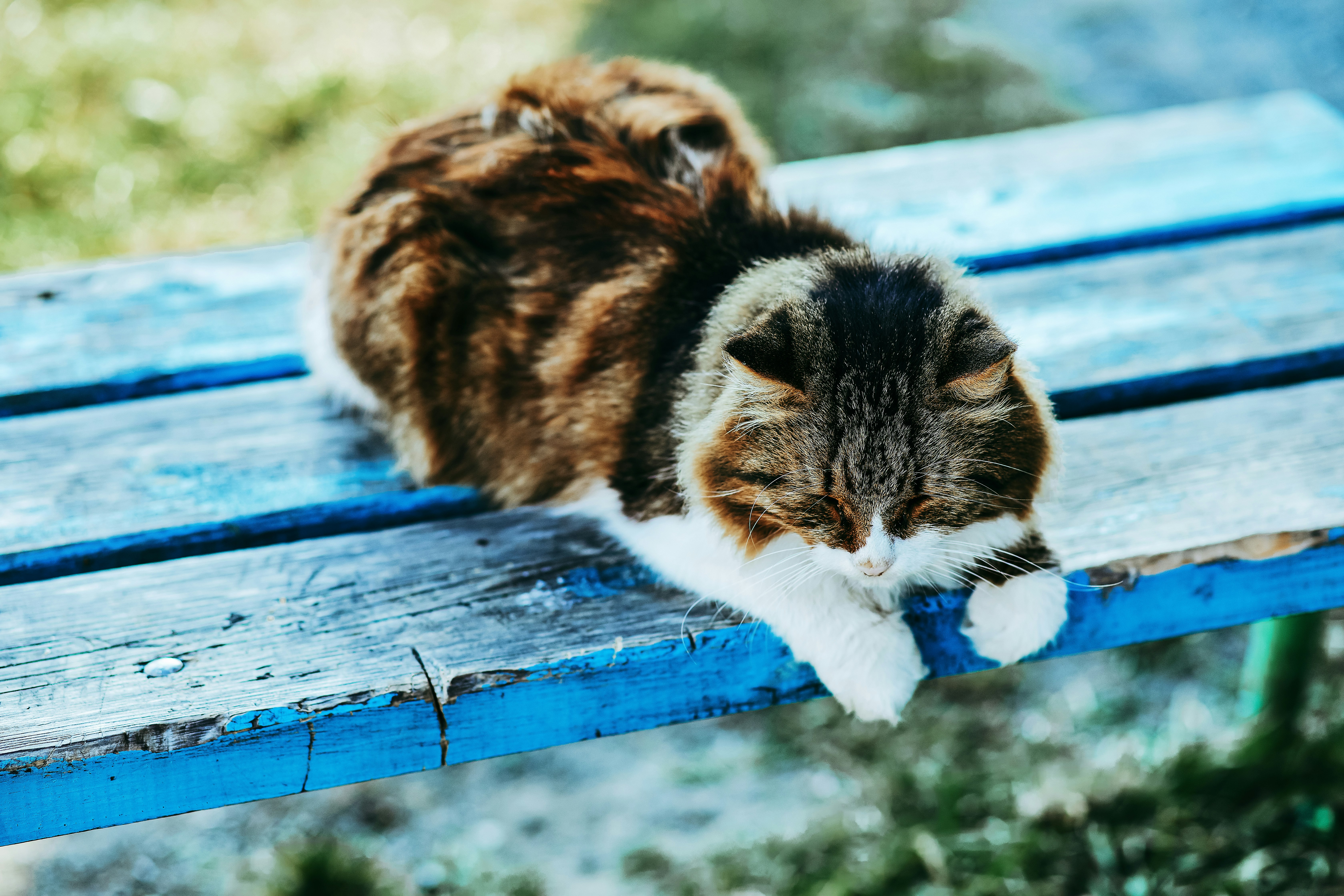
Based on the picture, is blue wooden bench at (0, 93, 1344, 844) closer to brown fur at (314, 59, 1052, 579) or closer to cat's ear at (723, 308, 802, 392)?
brown fur at (314, 59, 1052, 579)

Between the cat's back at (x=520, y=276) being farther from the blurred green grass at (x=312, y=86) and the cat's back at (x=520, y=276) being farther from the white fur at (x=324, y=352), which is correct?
the blurred green grass at (x=312, y=86)

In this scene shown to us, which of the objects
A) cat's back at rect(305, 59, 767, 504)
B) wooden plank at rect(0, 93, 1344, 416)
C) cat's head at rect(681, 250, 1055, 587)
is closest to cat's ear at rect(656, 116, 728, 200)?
cat's back at rect(305, 59, 767, 504)

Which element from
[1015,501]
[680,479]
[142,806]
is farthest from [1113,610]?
[142,806]

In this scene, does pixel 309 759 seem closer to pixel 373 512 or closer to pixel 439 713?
pixel 439 713

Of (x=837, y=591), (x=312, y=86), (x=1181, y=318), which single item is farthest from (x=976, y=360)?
(x=312, y=86)

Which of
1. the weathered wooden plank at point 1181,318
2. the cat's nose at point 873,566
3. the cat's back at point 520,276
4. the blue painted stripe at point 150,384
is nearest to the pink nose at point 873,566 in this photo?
the cat's nose at point 873,566

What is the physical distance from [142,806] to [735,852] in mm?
1255

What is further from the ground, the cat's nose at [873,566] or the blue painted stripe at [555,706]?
the cat's nose at [873,566]

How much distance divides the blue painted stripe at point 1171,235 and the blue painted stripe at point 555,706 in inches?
32.7

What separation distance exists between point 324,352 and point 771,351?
95 centimetres

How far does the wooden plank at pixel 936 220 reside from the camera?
196 cm

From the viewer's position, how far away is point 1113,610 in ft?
4.84

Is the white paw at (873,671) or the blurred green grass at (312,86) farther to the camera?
the blurred green grass at (312,86)

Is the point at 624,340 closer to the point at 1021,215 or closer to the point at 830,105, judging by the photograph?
the point at 1021,215
